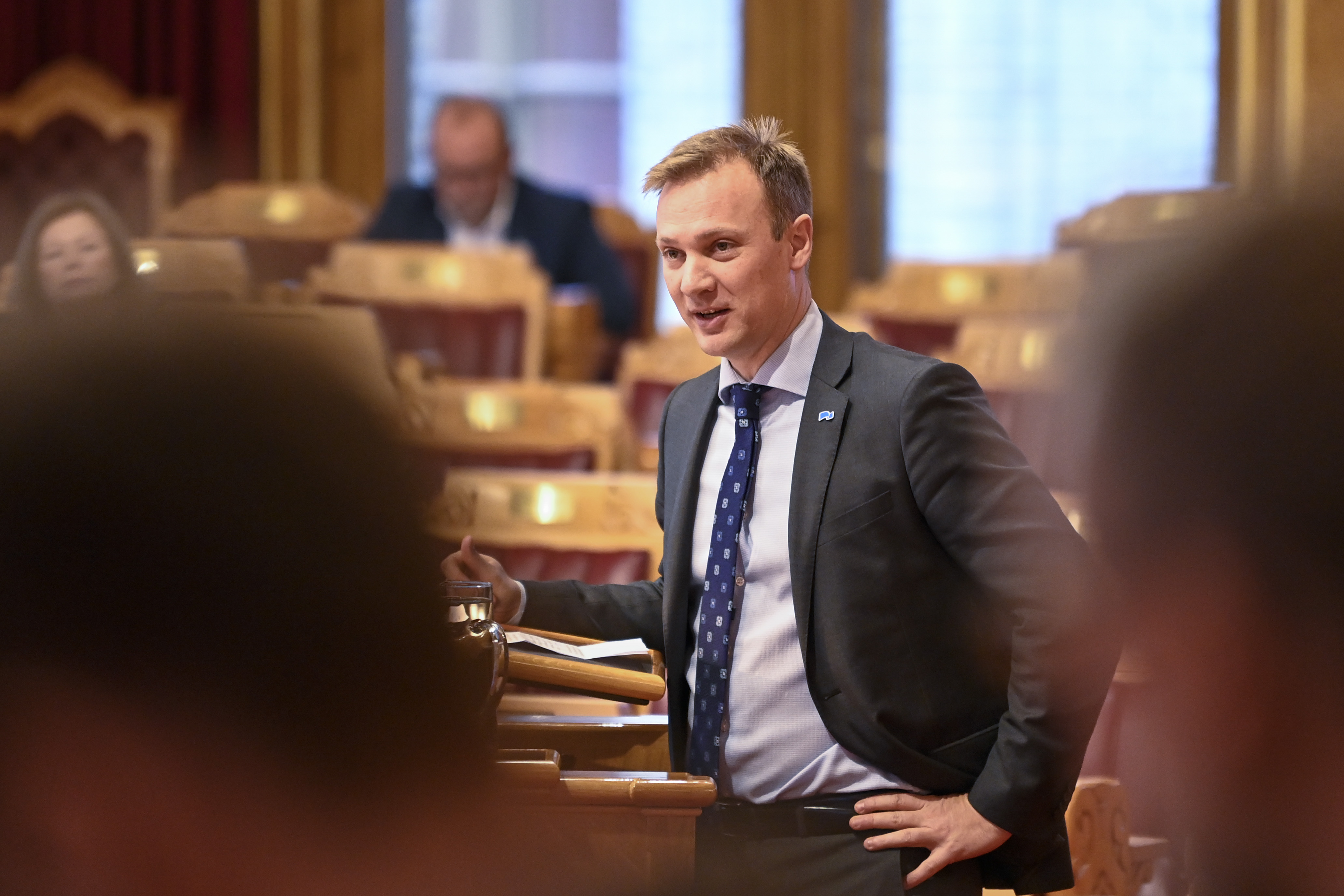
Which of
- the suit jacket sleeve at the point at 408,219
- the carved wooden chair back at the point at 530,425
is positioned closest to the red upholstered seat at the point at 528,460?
the carved wooden chair back at the point at 530,425

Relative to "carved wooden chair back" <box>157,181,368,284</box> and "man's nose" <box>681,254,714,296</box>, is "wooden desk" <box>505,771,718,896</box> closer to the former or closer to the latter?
"man's nose" <box>681,254,714,296</box>

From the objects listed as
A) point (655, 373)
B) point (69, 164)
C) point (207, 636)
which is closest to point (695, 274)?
point (207, 636)

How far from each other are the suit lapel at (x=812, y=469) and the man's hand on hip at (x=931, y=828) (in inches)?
6.9

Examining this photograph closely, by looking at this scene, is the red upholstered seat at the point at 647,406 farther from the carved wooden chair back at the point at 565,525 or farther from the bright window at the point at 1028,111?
the bright window at the point at 1028,111

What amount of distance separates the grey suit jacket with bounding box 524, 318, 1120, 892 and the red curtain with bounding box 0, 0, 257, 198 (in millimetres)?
6508

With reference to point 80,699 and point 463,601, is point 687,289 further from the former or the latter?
point 80,699

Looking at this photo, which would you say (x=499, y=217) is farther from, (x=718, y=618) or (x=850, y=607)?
(x=850, y=607)

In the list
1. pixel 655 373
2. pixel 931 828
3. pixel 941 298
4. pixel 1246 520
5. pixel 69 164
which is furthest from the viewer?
pixel 69 164

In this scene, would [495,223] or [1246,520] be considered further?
[495,223]

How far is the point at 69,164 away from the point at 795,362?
20.0 feet

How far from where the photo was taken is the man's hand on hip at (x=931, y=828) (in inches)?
55.9

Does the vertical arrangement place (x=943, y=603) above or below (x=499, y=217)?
below

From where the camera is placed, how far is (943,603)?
147 cm

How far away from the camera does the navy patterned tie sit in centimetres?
153
